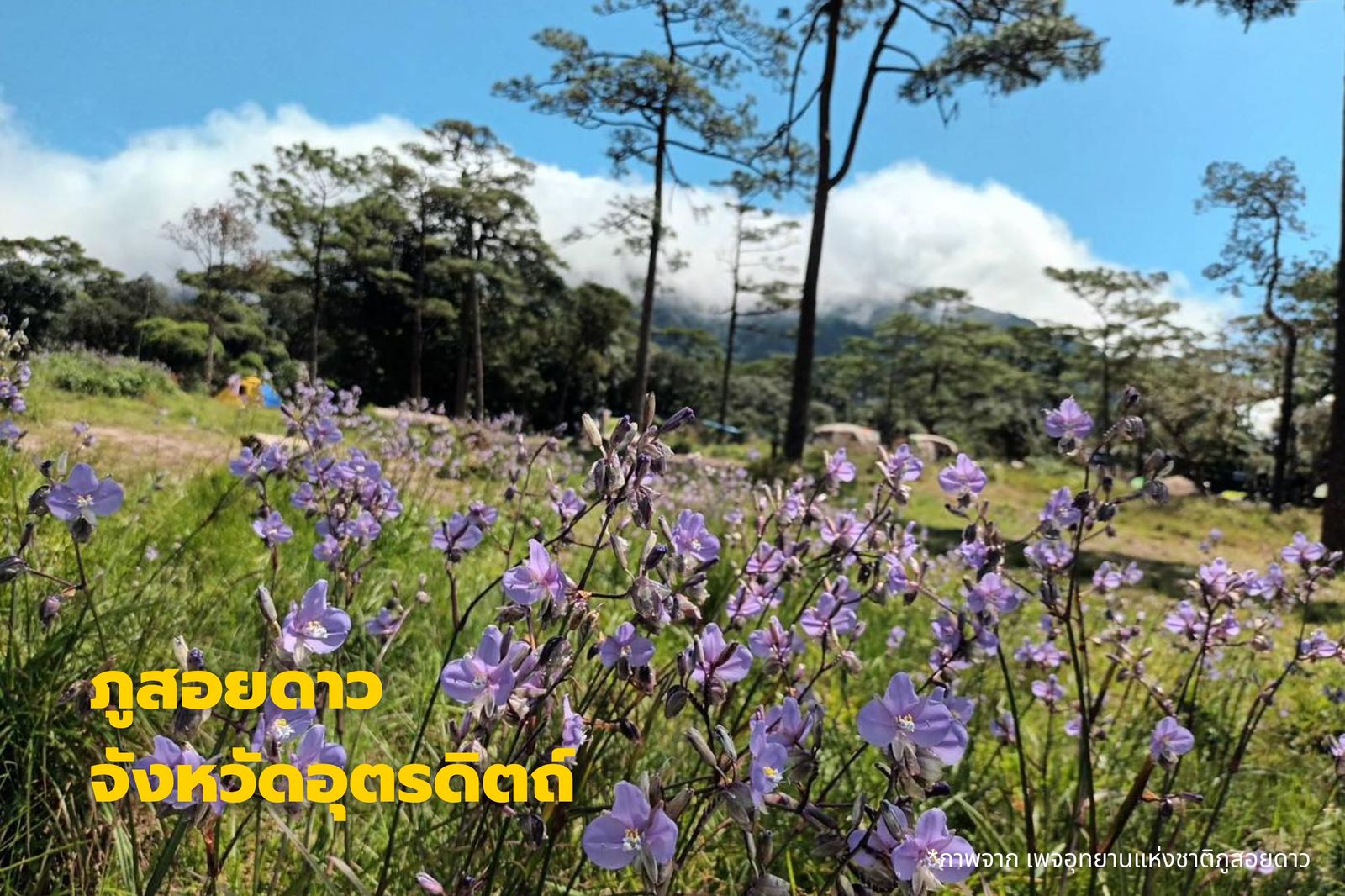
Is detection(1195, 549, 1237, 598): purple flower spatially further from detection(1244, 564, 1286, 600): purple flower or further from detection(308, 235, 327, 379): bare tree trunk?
detection(308, 235, 327, 379): bare tree trunk

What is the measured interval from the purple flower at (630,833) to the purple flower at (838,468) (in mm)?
1159

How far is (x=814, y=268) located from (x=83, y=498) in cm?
1137

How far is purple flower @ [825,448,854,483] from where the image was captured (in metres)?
1.85

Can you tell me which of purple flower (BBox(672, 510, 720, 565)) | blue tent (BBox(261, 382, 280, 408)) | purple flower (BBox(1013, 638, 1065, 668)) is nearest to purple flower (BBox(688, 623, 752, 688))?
purple flower (BBox(672, 510, 720, 565))

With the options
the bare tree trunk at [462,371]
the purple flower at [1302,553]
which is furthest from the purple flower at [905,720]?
the bare tree trunk at [462,371]

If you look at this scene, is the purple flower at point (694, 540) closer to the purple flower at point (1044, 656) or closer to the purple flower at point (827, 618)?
the purple flower at point (827, 618)

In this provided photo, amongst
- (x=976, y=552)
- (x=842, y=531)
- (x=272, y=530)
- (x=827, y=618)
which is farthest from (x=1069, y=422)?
(x=272, y=530)

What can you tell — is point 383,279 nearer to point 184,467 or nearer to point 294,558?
point 184,467

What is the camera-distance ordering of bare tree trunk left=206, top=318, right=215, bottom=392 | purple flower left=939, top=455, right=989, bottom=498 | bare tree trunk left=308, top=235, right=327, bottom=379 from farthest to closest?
1. bare tree trunk left=308, top=235, right=327, bottom=379
2. bare tree trunk left=206, top=318, right=215, bottom=392
3. purple flower left=939, top=455, right=989, bottom=498

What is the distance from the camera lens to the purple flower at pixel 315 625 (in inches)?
39.3

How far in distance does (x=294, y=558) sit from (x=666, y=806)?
256 cm

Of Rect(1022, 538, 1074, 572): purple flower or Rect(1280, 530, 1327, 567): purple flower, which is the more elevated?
Rect(1280, 530, 1327, 567): purple flower

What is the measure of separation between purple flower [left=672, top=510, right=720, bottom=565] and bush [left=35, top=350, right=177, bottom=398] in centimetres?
1119

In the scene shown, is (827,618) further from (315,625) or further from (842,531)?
(315,625)
